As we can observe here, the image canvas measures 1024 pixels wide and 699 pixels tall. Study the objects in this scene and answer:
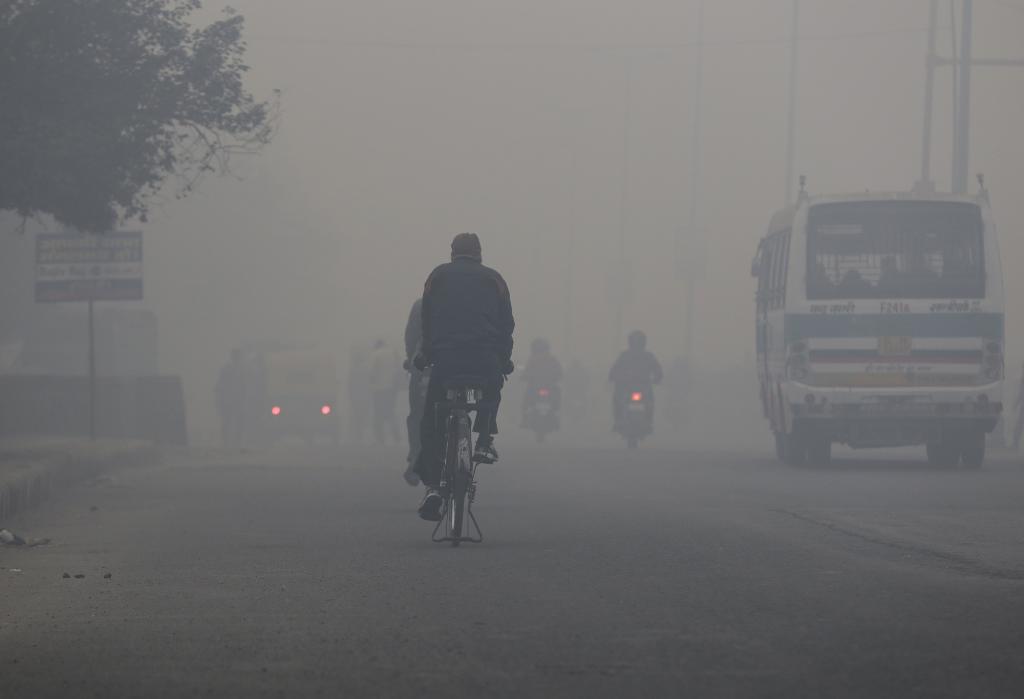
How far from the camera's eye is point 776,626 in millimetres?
7180

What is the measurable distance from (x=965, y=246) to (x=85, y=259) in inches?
428

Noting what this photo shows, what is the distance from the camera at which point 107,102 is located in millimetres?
19547

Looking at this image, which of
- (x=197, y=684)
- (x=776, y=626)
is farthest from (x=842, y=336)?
(x=197, y=684)

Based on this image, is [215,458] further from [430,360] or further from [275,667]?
[275,667]

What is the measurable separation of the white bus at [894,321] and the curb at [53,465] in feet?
25.9

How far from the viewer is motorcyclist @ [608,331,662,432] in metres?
32.3

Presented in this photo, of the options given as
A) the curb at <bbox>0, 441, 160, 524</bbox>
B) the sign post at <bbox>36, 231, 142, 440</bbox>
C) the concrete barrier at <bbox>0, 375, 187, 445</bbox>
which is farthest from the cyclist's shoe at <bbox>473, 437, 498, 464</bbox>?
the concrete barrier at <bbox>0, 375, 187, 445</bbox>

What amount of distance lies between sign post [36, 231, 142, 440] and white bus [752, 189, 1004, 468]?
27.2ft

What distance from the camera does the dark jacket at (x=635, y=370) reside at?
1276 inches

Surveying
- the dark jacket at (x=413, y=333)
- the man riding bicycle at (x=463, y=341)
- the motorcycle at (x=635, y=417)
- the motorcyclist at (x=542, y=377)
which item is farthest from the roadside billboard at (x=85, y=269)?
the motorcyclist at (x=542, y=377)

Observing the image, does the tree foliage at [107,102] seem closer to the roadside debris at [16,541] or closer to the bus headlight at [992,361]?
the roadside debris at [16,541]

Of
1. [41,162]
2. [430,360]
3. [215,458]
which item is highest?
[41,162]

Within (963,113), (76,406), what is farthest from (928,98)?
(76,406)

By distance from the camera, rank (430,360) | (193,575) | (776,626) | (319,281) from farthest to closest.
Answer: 1. (319,281)
2. (430,360)
3. (193,575)
4. (776,626)
